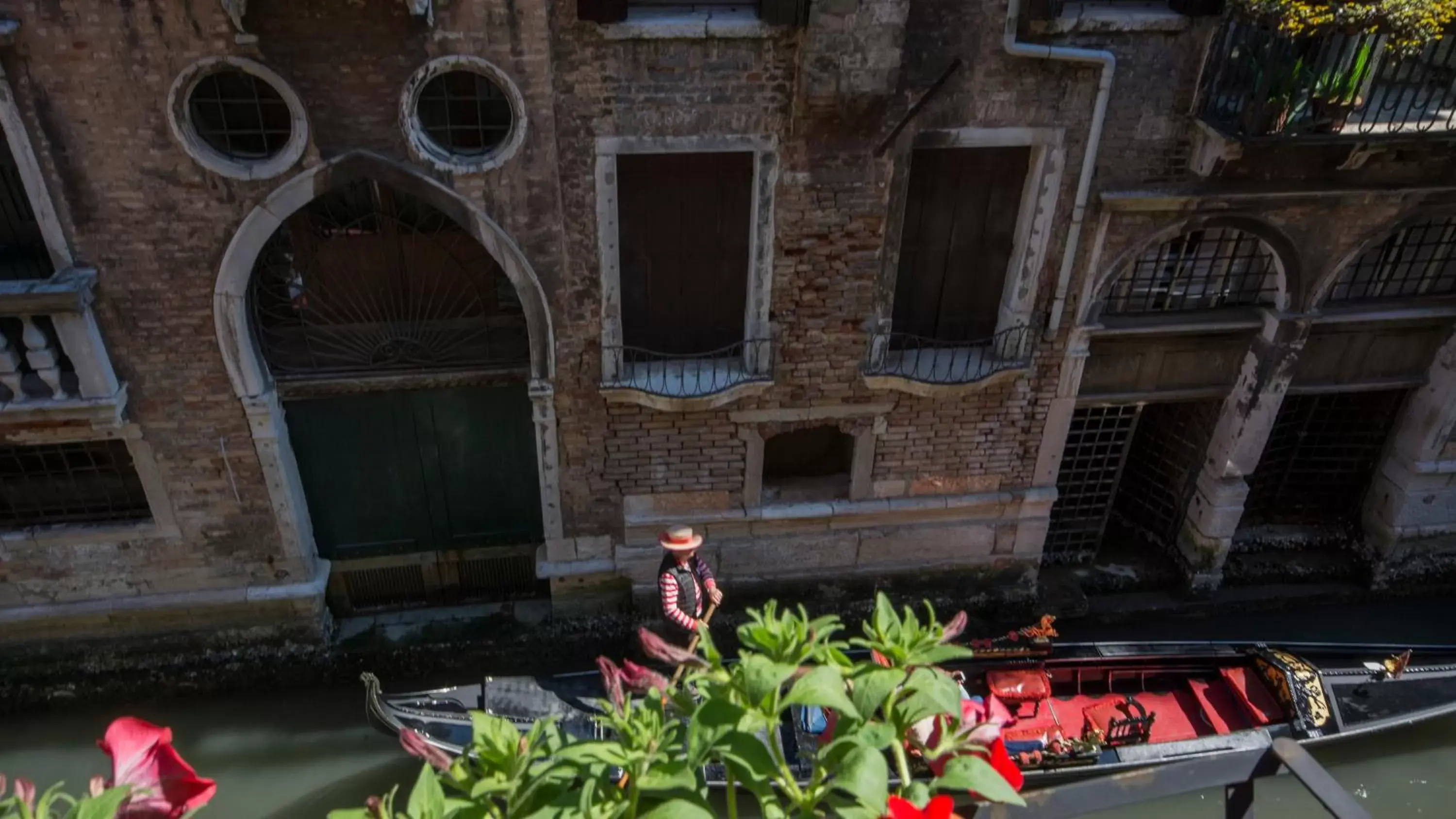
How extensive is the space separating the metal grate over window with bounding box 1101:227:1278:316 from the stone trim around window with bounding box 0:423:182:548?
664 cm

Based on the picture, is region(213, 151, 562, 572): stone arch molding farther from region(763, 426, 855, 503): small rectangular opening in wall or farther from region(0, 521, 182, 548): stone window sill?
region(763, 426, 855, 503): small rectangular opening in wall

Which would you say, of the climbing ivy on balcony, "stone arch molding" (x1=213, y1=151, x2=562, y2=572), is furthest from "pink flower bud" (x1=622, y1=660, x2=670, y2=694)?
the climbing ivy on balcony

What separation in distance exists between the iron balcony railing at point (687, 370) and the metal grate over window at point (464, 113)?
1513 millimetres

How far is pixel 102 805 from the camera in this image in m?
1.37

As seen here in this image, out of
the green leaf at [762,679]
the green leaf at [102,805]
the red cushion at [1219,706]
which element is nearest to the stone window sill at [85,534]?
the green leaf at [102,805]

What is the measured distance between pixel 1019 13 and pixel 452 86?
10.7 ft

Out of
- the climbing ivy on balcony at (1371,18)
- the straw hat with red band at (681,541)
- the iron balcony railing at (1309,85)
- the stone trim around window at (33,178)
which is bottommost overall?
the straw hat with red band at (681,541)

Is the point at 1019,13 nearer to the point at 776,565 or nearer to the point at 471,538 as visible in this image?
the point at 776,565

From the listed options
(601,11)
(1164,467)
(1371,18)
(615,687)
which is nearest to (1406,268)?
(1164,467)

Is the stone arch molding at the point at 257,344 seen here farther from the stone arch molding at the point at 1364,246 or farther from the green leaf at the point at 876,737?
the stone arch molding at the point at 1364,246

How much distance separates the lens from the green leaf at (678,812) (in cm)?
163

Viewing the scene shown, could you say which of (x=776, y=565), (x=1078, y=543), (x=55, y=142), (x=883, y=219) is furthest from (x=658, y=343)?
(x=1078, y=543)

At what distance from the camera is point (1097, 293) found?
6.64 m

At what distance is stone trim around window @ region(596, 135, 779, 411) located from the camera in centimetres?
566
